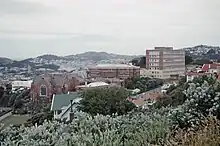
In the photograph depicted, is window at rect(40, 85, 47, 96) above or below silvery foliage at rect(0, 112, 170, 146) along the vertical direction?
below

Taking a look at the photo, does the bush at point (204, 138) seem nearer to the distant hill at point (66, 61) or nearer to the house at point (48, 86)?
the house at point (48, 86)

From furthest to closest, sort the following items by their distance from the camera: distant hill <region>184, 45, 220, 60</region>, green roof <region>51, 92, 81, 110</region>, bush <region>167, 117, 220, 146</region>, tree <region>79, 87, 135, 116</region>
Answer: distant hill <region>184, 45, 220, 60</region> → green roof <region>51, 92, 81, 110</region> → tree <region>79, 87, 135, 116</region> → bush <region>167, 117, 220, 146</region>

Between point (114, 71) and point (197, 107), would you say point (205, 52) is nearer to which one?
point (114, 71)

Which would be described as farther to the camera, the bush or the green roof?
the green roof

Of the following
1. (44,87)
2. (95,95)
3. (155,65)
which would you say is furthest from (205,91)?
(155,65)

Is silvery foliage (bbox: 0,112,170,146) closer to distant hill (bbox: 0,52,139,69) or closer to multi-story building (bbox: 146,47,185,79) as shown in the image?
multi-story building (bbox: 146,47,185,79)

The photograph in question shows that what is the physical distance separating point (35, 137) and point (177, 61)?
227 feet

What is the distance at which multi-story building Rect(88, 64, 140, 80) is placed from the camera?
62.6 metres

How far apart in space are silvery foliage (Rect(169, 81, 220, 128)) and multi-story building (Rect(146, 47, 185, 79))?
62314 millimetres

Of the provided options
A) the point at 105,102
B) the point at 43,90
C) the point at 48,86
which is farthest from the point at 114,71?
the point at 105,102

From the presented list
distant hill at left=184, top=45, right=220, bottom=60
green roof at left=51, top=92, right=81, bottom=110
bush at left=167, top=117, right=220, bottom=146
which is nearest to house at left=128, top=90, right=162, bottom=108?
green roof at left=51, top=92, right=81, bottom=110

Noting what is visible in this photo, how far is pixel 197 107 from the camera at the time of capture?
217 inches

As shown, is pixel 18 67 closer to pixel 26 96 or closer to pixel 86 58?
pixel 86 58

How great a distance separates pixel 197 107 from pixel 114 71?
6211 cm
